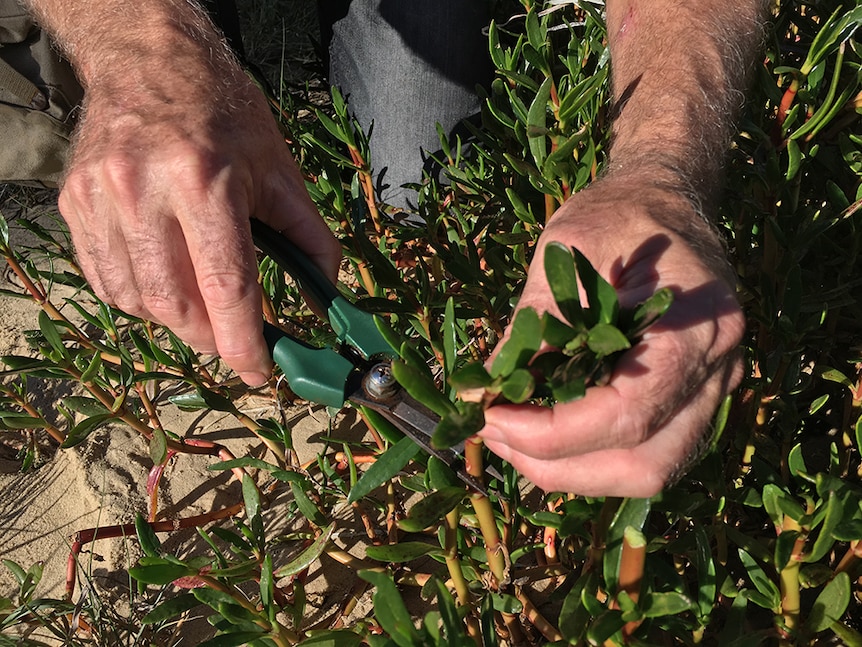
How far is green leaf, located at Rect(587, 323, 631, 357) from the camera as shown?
0.79m

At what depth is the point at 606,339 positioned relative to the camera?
799 mm

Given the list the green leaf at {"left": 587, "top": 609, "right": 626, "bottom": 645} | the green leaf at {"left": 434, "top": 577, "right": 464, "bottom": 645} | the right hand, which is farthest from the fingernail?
the green leaf at {"left": 587, "top": 609, "right": 626, "bottom": 645}

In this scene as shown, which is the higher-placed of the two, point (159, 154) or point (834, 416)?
point (159, 154)

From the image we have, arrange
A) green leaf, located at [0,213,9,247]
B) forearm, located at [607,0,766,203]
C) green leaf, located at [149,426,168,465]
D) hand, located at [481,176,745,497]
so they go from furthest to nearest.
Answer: green leaf, located at [0,213,9,247], green leaf, located at [149,426,168,465], forearm, located at [607,0,766,203], hand, located at [481,176,745,497]

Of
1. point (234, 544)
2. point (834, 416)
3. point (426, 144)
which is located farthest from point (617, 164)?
point (426, 144)

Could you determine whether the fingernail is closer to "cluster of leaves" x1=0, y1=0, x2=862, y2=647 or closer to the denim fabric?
"cluster of leaves" x1=0, y1=0, x2=862, y2=647

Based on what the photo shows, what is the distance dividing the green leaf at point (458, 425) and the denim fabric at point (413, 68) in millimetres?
2231

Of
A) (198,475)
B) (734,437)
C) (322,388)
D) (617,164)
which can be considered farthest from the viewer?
(198,475)

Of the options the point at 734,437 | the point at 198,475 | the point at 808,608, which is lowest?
the point at 198,475

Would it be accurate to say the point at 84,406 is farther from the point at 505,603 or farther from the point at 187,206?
the point at 505,603

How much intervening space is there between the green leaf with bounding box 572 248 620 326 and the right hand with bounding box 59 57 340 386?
64 cm

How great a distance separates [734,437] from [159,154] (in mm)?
1097

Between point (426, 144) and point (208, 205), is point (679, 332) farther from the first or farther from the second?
point (426, 144)

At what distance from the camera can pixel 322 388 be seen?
4.25 ft
